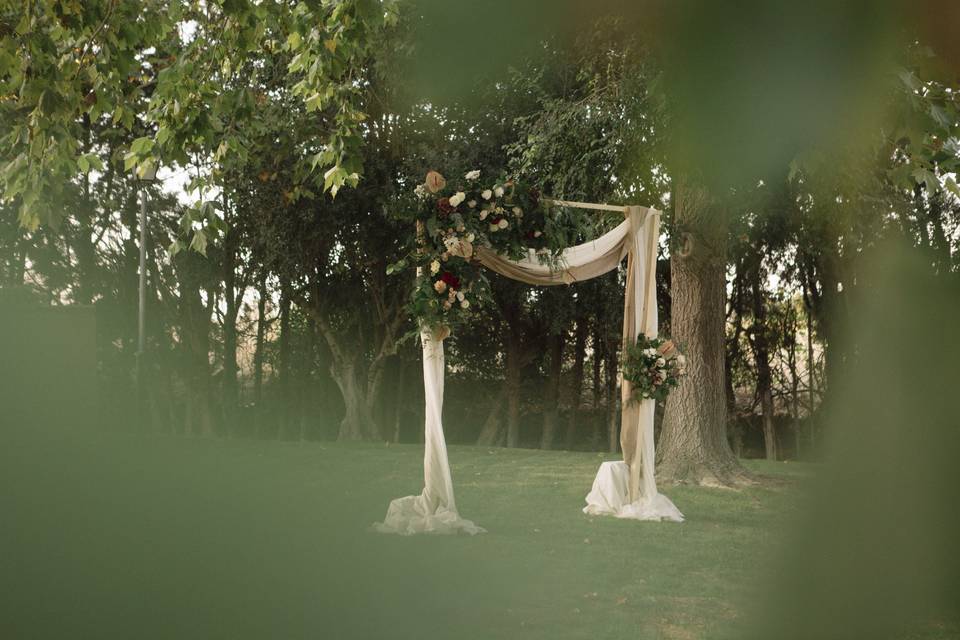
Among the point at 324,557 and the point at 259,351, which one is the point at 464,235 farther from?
the point at 259,351

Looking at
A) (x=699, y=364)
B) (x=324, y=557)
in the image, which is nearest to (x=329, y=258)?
(x=699, y=364)

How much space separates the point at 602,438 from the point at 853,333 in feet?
77.7

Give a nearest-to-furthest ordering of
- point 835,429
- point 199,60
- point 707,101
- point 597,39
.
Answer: point 835,429
point 707,101
point 597,39
point 199,60

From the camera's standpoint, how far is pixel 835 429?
38 centimetres

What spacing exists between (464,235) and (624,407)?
8.65 ft

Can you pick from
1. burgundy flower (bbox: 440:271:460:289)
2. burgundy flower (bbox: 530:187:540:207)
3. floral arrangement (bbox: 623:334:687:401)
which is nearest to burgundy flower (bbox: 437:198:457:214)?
burgundy flower (bbox: 440:271:460:289)

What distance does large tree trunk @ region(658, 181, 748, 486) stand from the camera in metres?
12.1

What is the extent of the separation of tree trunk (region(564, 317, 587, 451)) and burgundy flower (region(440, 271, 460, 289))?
45.8 ft

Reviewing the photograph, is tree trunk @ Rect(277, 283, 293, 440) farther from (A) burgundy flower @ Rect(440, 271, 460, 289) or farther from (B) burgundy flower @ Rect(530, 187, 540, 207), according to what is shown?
(A) burgundy flower @ Rect(440, 271, 460, 289)

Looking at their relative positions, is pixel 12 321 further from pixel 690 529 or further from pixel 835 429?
pixel 690 529

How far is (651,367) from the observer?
970 cm

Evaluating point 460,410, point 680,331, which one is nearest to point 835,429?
point 680,331

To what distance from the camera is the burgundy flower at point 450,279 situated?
870 cm

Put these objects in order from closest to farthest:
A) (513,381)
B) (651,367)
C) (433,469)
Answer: (433,469) < (651,367) < (513,381)
